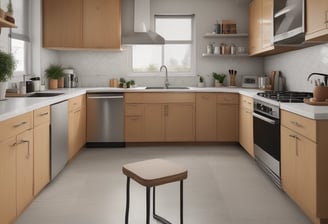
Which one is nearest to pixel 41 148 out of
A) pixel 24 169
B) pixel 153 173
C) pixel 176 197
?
pixel 24 169

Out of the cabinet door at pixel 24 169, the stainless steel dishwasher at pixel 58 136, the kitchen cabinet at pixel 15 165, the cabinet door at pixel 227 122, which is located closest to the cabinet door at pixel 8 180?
the kitchen cabinet at pixel 15 165

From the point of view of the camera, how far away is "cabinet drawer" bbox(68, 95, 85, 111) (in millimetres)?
4508

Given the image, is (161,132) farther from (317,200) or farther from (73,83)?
(317,200)

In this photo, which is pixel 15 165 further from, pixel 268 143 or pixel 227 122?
pixel 227 122

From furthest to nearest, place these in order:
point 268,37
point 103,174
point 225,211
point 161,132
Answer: point 161,132, point 268,37, point 103,174, point 225,211

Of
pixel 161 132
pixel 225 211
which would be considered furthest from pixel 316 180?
pixel 161 132

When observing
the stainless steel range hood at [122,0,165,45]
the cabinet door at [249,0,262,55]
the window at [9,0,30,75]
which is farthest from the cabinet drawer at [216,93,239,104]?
the window at [9,0,30,75]

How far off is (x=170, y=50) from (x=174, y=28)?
1.25 ft

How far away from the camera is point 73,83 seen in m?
6.04

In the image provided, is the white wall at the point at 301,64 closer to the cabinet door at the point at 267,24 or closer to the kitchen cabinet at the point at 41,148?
the cabinet door at the point at 267,24

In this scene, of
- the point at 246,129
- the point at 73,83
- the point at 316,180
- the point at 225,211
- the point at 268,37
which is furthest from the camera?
the point at 73,83

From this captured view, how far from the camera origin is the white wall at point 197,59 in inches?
244

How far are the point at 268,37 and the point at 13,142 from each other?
134 inches

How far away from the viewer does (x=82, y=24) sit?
18.7 feet
